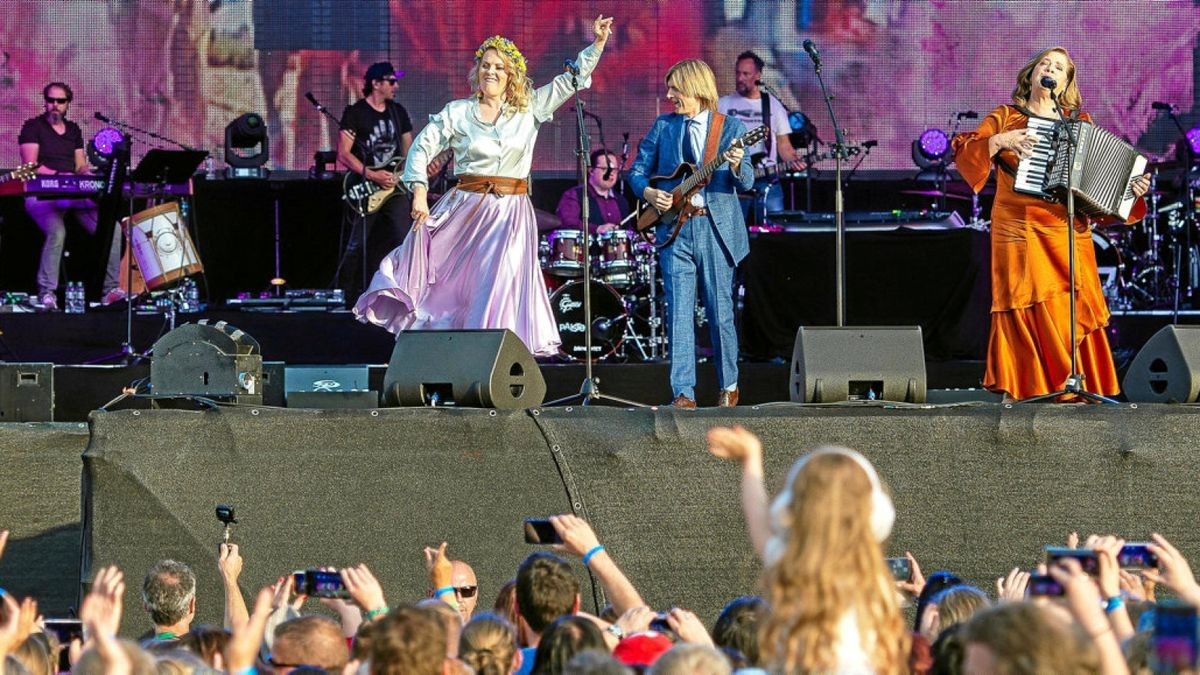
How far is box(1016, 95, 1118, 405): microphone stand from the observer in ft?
22.4

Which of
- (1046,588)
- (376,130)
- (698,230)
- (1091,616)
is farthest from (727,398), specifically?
(376,130)

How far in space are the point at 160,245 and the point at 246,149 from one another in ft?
4.69

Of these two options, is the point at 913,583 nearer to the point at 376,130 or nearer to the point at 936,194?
the point at 936,194

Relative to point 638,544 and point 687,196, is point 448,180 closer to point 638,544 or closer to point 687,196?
point 687,196

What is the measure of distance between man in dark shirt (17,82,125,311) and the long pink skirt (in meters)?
6.34

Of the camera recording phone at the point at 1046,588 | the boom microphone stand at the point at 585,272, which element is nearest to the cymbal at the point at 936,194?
the boom microphone stand at the point at 585,272

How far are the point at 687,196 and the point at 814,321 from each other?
163 inches

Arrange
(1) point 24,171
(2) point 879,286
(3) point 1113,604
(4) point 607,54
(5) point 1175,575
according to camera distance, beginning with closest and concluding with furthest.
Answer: (5) point 1175,575 < (3) point 1113,604 < (2) point 879,286 < (1) point 24,171 < (4) point 607,54

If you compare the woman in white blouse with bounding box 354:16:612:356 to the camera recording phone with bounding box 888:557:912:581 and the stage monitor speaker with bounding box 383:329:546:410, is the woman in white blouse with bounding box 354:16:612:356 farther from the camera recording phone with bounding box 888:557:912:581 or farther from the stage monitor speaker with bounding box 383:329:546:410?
the camera recording phone with bounding box 888:557:912:581

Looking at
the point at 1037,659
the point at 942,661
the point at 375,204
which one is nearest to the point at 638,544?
the point at 942,661

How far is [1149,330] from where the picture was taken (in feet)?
40.0

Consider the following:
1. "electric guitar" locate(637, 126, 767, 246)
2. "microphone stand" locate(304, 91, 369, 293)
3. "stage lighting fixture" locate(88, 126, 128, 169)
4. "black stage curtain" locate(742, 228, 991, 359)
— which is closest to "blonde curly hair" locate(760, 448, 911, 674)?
"electric guitar" locate(637, 126, 767, 246)

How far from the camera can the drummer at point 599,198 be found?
45.1 ft

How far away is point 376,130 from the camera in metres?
14.1
